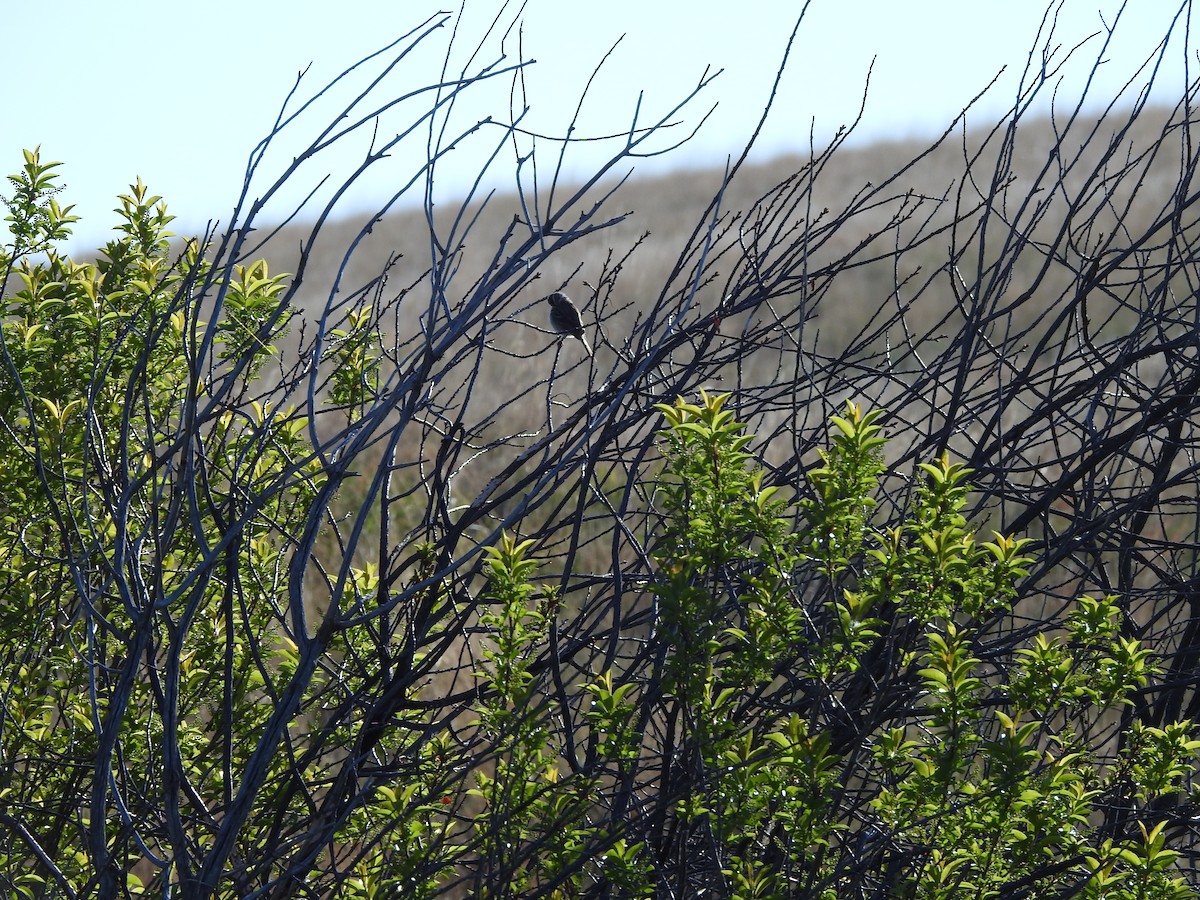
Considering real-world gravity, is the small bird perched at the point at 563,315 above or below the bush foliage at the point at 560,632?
above

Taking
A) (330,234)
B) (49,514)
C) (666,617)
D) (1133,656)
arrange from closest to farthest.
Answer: (666,617)
(1133,656)
(49,514)
(330,234)

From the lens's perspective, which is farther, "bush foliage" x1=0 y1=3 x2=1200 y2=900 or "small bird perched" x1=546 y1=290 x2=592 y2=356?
"small bird perched" x1=546 y1=290 x2=592 y2=356

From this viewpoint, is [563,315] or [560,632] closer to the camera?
[560,632]

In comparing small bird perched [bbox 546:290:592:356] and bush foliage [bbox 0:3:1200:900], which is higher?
small bird perched [bbox 546:290:592:356]

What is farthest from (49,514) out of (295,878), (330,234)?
(330,234)

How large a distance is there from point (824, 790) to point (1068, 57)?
204 centimetres

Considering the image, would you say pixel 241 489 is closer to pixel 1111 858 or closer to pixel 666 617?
pixel 666 617

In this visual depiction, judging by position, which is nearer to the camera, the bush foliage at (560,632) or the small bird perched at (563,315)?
the bush foliage at (560,632)

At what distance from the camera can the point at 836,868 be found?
197cm

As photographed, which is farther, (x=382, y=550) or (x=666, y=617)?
(x=382, y=550)

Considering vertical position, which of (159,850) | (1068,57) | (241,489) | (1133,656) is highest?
(1068,57)

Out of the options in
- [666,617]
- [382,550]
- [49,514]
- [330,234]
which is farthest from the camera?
[330,234]

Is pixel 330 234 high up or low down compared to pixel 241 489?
up

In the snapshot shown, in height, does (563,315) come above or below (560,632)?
above
